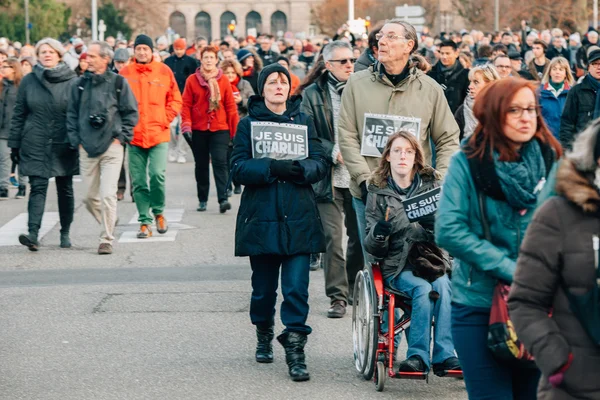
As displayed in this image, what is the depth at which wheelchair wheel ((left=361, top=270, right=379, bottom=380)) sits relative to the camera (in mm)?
6766

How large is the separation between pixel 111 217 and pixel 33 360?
4446 millimetres

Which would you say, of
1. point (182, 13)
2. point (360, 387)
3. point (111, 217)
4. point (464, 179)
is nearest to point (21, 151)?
point (111, 217)

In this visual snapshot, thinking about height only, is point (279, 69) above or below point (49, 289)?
above

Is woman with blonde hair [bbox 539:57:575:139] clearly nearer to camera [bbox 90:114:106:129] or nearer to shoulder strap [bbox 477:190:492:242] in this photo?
camera [bbox 90:114:106:129]

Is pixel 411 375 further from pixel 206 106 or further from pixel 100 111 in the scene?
pixel 206 106

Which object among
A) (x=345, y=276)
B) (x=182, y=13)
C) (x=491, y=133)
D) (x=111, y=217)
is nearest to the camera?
(x=491, y=133)

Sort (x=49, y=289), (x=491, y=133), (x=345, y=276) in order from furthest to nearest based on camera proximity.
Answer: (x=49, y=289) → (x=345, y=276) → (x=491, y=133)

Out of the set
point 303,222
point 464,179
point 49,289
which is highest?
point 464,179

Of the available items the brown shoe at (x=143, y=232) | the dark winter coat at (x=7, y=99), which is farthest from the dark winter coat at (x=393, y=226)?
the dark winter coat at (x=7, y=99)

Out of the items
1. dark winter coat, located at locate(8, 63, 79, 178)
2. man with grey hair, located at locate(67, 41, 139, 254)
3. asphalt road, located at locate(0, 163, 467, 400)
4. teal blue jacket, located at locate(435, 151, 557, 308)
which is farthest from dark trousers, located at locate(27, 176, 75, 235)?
teal blue jacket, located at locate(435, 151, 557, 308)

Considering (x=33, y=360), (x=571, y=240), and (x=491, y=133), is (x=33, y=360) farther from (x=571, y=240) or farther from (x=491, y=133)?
(x=571, y=240)

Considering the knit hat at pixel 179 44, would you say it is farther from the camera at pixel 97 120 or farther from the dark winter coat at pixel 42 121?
the camera at pixel 97 120

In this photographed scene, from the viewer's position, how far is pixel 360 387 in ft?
23.1

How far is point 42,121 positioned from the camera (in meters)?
12.3
